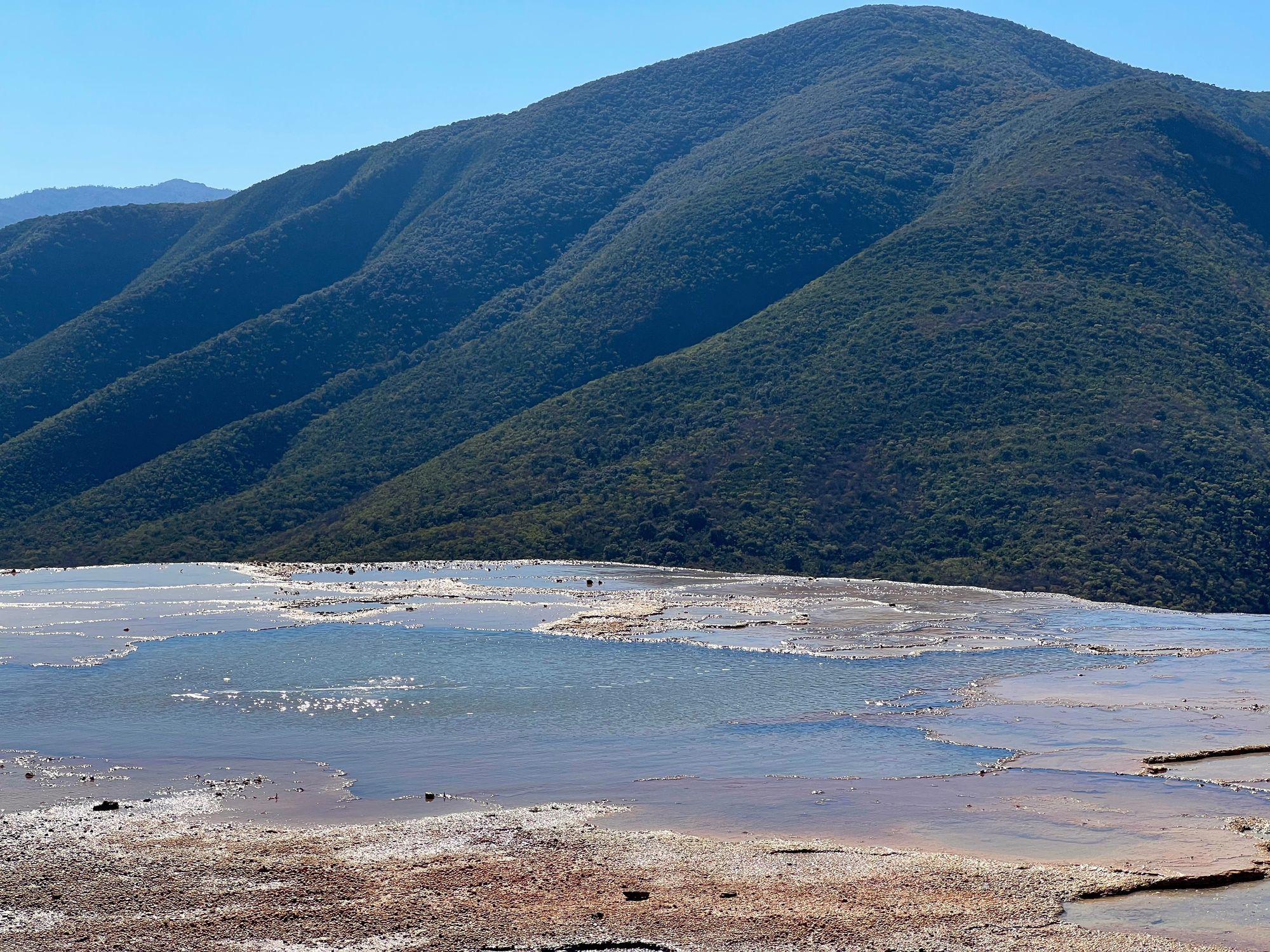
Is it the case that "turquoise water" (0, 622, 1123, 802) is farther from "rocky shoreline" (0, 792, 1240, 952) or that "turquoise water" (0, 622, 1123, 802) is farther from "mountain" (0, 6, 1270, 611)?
"mountain" (0, 6, 1270, 611)

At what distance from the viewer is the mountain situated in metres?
78.9

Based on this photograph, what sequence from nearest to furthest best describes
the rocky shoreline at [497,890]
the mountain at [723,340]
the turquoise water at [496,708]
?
the rocky shoreline at [497,890] → the turquoise water at [496,708] → the mountain at [723,340]

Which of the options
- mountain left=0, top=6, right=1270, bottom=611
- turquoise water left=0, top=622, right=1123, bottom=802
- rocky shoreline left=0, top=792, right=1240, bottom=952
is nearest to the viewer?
rocky shoreline left=0, top=792, right=1240, bottom=952

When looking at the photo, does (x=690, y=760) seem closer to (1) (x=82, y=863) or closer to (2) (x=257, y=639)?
(1) (x=82, y=863)

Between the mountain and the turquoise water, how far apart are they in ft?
102

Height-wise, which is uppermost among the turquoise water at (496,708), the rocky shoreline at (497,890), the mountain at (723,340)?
the mountain at (723,340)

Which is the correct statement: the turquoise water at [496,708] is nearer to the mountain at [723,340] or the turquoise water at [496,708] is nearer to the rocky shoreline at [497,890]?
the rocky shoreline at [497,890]

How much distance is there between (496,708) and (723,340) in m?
75.1

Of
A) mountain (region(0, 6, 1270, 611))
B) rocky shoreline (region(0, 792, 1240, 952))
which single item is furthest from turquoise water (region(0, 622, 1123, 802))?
mountain (region(0, 6, 1270, 611))

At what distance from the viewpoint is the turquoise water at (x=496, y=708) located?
97.1 feet

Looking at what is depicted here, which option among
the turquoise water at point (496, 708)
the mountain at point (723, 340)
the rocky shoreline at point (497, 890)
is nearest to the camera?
the rocky shoreline at point (497, 890)

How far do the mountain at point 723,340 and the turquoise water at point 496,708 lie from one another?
1229 inches

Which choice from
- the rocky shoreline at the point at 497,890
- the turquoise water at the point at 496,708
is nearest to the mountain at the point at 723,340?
the turquoise water at the point at 496,708

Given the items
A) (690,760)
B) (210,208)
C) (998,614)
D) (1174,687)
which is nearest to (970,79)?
(210,208)
